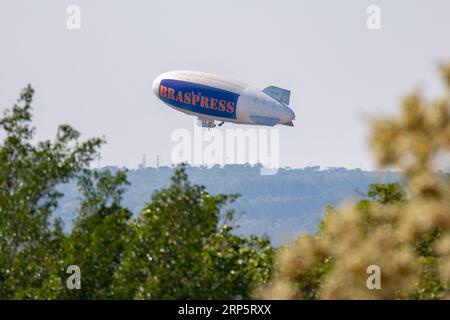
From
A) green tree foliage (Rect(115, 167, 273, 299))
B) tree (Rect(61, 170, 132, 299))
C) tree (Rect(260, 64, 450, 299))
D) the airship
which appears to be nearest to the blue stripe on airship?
the airship

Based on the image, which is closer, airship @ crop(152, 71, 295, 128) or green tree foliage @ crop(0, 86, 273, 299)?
green tree foliage @ crop(0, 86, 273, 299)

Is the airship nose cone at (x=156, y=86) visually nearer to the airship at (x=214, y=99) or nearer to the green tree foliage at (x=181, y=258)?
the airship at (x=214, y=99)

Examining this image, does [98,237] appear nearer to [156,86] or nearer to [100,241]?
[100,241]

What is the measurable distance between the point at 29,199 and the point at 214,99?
418 feet

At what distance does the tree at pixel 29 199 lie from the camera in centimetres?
4481

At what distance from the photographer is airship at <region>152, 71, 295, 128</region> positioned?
566 feet

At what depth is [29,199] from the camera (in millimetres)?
46719

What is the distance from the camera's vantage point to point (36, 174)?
47031 millimetres

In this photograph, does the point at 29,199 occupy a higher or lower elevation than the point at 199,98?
lower

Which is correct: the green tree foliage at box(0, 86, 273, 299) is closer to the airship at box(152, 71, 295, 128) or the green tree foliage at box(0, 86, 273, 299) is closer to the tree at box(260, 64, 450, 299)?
the tree at box(260, 64, 450, 299)

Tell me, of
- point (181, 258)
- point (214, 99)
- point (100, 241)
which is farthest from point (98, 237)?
point (214, 99)

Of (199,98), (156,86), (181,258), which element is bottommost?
(181,258)

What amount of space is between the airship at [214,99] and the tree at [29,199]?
122903 mm
